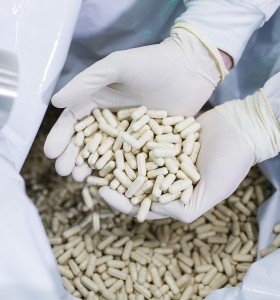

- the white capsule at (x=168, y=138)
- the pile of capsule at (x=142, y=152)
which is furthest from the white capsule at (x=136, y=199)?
the white capsule at (x=168, y=138)

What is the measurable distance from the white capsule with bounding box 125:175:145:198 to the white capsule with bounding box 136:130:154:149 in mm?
61

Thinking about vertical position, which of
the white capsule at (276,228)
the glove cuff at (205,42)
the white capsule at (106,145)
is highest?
the glove cuff at (205,42)

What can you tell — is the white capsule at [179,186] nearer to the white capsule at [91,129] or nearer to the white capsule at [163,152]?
the white capsule at [163,152]

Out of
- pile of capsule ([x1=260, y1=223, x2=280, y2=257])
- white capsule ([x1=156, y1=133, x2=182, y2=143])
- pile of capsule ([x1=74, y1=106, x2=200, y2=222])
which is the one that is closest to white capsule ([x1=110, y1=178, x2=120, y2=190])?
pile of capsule ([x1=74, y1=106, x2=200, y2=222])

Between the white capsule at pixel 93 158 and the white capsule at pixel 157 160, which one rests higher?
the white capsule at pixel 157 160

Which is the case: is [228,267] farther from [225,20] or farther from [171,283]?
[225,20]

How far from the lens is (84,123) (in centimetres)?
93

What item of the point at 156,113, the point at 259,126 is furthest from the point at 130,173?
the point at 259,126

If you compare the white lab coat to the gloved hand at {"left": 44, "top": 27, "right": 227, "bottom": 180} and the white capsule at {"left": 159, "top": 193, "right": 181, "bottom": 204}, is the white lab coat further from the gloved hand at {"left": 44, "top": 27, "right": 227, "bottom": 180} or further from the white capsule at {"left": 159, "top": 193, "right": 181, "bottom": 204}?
the white capsule at {"left": 159, "top": 193, "right": 181, "bottom": 204}

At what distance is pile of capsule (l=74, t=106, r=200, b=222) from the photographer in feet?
2.89

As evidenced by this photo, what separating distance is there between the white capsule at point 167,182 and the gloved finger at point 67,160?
6.7 inches

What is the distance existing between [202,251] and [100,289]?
0.23 meters

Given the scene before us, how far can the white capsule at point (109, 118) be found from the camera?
938 mm

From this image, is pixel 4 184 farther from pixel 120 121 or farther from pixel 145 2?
pixel 145 2
